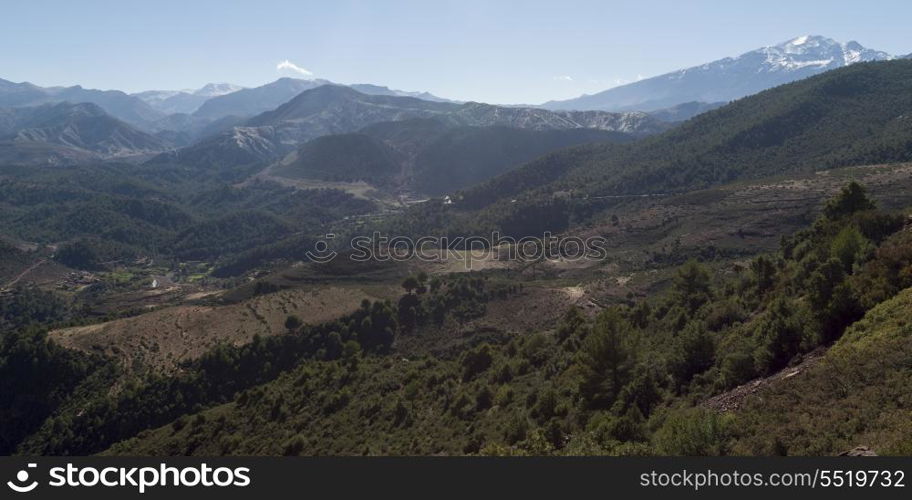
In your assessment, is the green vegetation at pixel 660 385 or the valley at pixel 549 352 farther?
the valley at pixel 549 352

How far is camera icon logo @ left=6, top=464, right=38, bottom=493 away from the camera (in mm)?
20359

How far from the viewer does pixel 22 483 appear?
20.5 m

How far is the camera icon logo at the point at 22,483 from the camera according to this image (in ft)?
66.8

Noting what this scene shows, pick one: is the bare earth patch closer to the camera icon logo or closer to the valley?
the valley

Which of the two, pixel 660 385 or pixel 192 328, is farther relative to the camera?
pixel 192 328

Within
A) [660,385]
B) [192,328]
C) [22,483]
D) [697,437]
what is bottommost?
[192,328]

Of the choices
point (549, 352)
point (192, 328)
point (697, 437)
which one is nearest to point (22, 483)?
point (697, 437)

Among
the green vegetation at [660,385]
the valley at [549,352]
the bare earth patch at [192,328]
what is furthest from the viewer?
the bare earth patch at [192,328]

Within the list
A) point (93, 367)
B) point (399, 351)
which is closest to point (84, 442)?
point (93, 367)

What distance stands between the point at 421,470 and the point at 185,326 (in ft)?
373

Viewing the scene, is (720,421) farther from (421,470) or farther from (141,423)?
(141,423)

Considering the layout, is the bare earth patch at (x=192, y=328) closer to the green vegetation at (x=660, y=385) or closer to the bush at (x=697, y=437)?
the green vegetation at (x=660, y=385)

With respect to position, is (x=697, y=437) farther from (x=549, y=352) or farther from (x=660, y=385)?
(x=549, y=352)

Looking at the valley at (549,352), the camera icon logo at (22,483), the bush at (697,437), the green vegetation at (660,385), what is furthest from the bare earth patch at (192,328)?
the bush at (697,437)
